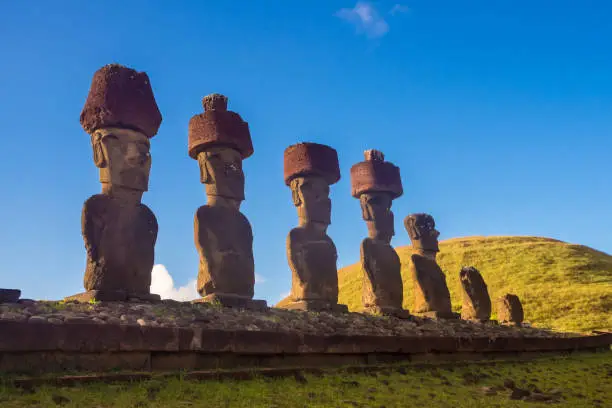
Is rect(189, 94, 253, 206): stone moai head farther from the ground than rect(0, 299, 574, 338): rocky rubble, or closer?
farther from the ground

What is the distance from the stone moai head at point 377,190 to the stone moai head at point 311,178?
1885 millimetres

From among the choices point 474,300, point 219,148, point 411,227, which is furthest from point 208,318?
point 474,300

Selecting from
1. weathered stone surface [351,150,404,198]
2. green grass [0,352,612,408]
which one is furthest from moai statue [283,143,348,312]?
green grass [0,352,612,408]

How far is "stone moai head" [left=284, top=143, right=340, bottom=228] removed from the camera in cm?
1447

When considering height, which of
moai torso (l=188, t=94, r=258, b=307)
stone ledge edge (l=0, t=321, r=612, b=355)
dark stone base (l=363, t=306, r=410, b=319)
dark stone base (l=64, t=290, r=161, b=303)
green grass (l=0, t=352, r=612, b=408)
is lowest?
green grass (l=0, t=352, r=612, b=408)

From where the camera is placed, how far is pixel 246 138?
1287cm

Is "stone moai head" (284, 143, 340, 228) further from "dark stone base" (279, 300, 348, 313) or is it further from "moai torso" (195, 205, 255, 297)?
"moai torso" (195, 205, 255, 297)

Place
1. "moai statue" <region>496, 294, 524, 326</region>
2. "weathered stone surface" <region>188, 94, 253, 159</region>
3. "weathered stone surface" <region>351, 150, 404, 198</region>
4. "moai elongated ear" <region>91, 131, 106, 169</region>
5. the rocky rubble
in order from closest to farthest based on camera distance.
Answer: the rocky rubble → "moai elongated ear" <region>91, 131, 106, 169</region> → "weathered stone surface" <region>188, 94, 253, 159</region> → "weathered stone surface" <region>351, 150, 404, 198</region> → "moai statue" <region>496, 294, 524, 326</region>

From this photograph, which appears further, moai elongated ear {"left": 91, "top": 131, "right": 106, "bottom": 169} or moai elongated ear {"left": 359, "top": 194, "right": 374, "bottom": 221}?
moai elongated ear {"left": 359, "top": 194, "right": 374, "bottom": 221}

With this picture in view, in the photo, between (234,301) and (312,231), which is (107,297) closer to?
(234,301)

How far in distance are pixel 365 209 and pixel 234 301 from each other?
19.9 feet

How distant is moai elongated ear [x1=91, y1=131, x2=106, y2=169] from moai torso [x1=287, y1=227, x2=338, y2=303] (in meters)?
4.61

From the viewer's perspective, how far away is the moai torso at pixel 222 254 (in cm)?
1159

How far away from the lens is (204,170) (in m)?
12.4
